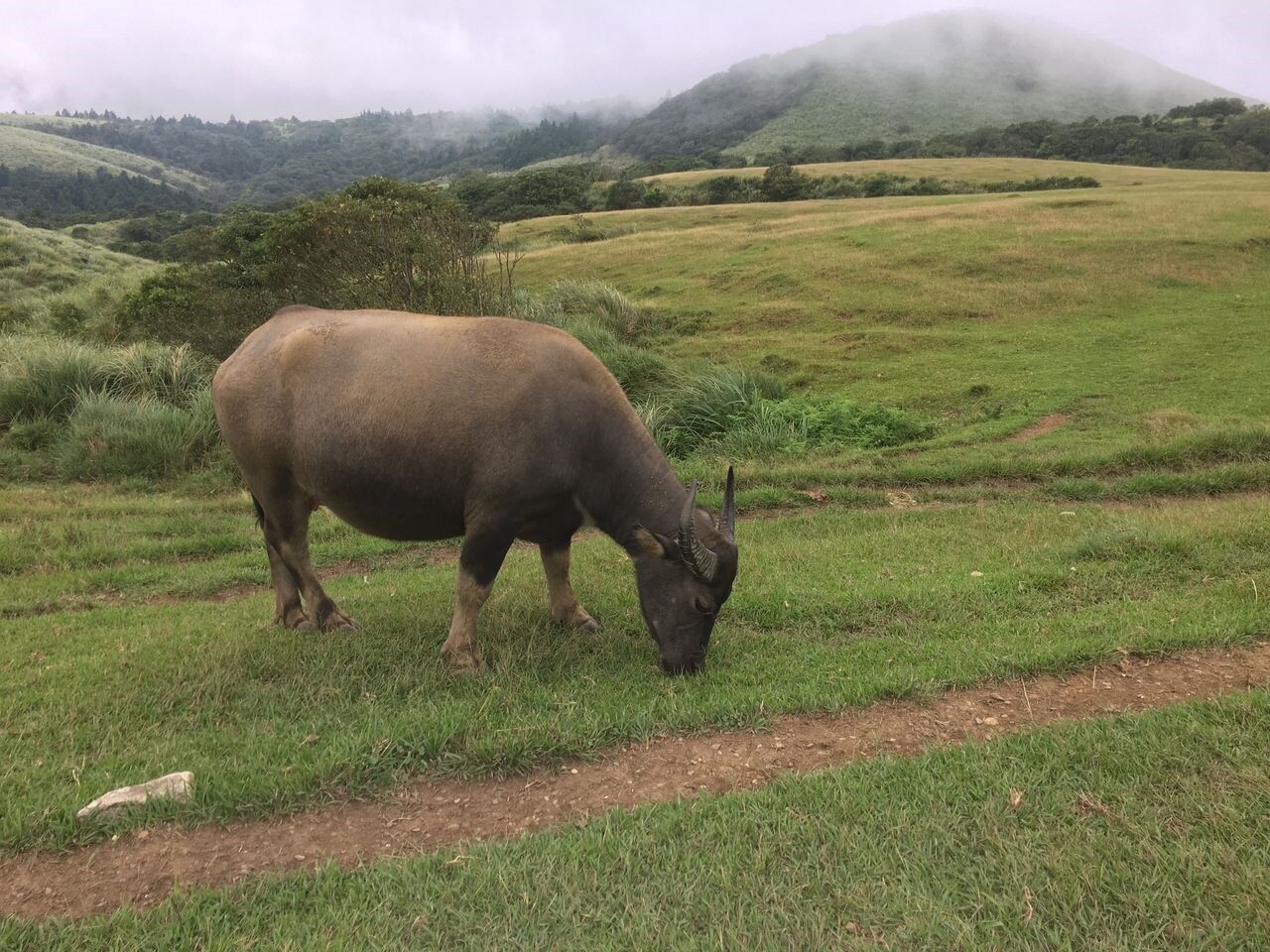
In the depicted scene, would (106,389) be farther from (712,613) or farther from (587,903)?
(587,903)

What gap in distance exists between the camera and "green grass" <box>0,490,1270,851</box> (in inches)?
178

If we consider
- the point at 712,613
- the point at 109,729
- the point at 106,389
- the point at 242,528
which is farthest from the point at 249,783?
the point at 106,389

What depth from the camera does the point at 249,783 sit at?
418 cm

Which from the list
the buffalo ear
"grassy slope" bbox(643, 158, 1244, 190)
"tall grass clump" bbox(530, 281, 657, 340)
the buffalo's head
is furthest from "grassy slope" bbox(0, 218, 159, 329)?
"grassy slope" bbox(643, 158, 1244, 190)

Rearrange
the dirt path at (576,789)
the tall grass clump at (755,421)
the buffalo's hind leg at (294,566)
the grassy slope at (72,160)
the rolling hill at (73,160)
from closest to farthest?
the dirt path at (576,789)
the buffalo's hind leg at (294,566)
the tall grass clump at (755,421)
the rolling hill at (73,160)
the grassy slope at (72,160)

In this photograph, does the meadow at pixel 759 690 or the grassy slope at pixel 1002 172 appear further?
the grassy slope at pixel 1002 172

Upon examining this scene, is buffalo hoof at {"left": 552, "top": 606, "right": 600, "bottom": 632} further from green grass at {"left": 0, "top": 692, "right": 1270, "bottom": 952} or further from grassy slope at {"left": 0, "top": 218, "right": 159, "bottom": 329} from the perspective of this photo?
grassy slope at {"left": 0, "top": 218, "right": 159, "bottom": 329}

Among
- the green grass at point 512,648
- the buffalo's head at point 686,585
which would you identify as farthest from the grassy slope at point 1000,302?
the buffalo's head at point 686,585

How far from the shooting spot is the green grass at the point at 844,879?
3.11 m

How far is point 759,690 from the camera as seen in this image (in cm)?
526

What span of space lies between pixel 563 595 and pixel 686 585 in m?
1.43

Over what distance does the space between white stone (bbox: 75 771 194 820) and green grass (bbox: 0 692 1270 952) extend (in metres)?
0.75

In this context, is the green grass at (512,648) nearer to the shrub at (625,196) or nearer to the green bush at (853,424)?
the green bush at (853,424)

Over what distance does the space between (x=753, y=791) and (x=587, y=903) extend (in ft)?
3.84
